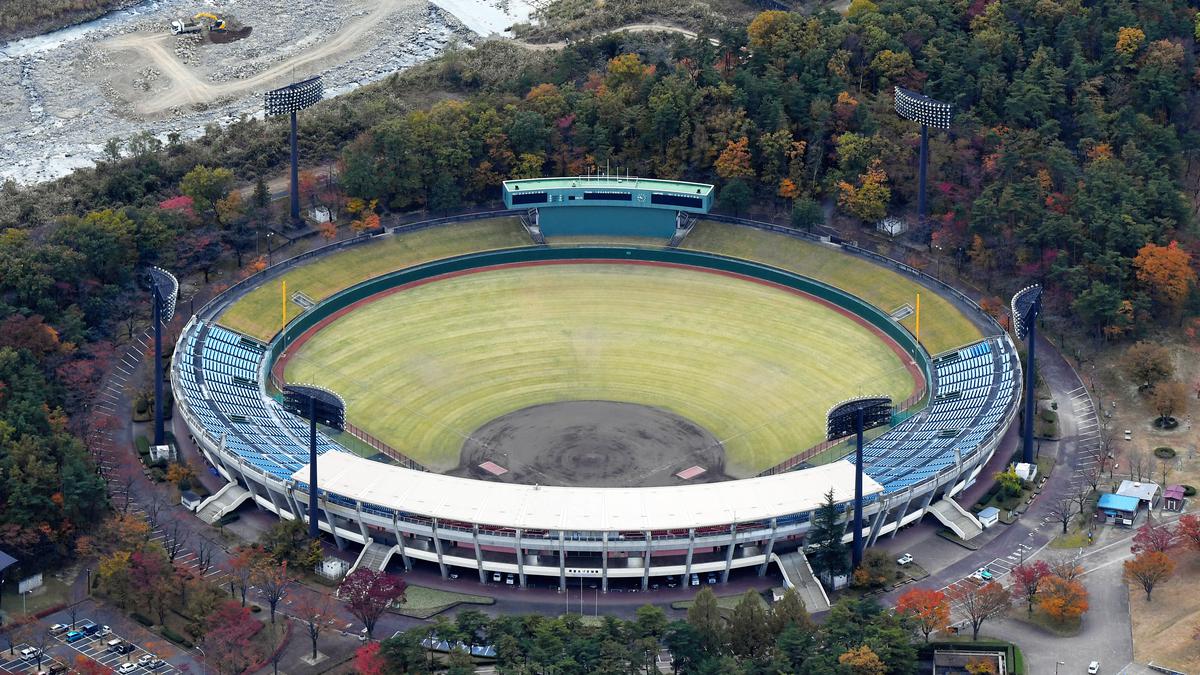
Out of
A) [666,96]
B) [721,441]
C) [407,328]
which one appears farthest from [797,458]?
[666,96]

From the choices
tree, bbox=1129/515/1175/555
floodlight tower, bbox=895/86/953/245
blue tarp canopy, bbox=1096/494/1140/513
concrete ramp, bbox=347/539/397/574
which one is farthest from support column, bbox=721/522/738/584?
floodlight tower, bbox=895/86/953/245

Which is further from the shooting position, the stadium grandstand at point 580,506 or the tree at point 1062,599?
the stadium grandstand at point 580,506

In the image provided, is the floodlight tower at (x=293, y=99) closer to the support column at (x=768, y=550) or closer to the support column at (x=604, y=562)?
the support column at (x=604, y=562)

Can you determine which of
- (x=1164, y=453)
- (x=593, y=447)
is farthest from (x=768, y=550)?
(x=1164, y=453)

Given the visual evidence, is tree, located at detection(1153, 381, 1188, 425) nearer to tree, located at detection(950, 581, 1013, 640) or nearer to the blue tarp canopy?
the blue tarp canopy

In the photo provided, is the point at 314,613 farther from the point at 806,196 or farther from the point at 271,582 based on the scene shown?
the point at 806,196

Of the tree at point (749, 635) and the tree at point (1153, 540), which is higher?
the tree at point (1153, 540)

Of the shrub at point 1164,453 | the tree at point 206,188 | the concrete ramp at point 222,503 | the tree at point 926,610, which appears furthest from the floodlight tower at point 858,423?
the tree at point 206,188
